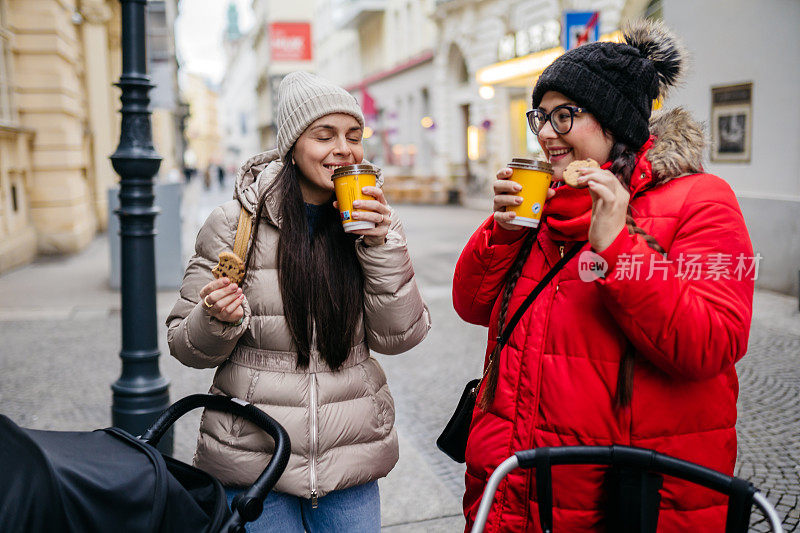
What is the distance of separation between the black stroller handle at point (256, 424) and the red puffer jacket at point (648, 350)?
0.51 meters

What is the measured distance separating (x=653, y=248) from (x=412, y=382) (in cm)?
403

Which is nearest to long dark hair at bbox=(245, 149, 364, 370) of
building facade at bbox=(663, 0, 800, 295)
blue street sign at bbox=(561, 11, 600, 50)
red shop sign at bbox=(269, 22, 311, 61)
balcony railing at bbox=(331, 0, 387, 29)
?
blue street sign at bbox=(561, 11, 600, 50)

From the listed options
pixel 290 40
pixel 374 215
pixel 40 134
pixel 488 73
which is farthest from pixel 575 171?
pixel 290 40

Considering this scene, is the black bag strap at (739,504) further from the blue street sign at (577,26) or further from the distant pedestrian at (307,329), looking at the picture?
the blue street sign at (577,26)

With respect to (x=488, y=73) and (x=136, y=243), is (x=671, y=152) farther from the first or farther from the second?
(x=488, y=73)

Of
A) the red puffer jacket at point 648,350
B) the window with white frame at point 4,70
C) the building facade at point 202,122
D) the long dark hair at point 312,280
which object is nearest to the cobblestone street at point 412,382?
the long dark hair at point 312,280

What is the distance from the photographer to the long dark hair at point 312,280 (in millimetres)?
1966

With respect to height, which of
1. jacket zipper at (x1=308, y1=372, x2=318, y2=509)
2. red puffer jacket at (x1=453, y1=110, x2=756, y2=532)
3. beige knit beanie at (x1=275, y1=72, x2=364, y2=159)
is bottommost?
jacket zipper at (x1=308, y1=372, x2=318, y2=509)

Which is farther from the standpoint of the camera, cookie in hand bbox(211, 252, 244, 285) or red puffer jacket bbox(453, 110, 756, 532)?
cookie in hand bbox(211, 252, 244, 285)

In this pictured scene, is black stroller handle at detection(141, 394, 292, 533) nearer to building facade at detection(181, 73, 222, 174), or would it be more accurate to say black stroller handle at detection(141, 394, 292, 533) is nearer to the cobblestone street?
the cobblestone street

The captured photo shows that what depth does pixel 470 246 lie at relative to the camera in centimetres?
196

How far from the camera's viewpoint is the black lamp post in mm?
3506

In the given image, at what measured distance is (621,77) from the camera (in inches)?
65.2

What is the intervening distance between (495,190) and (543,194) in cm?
13
